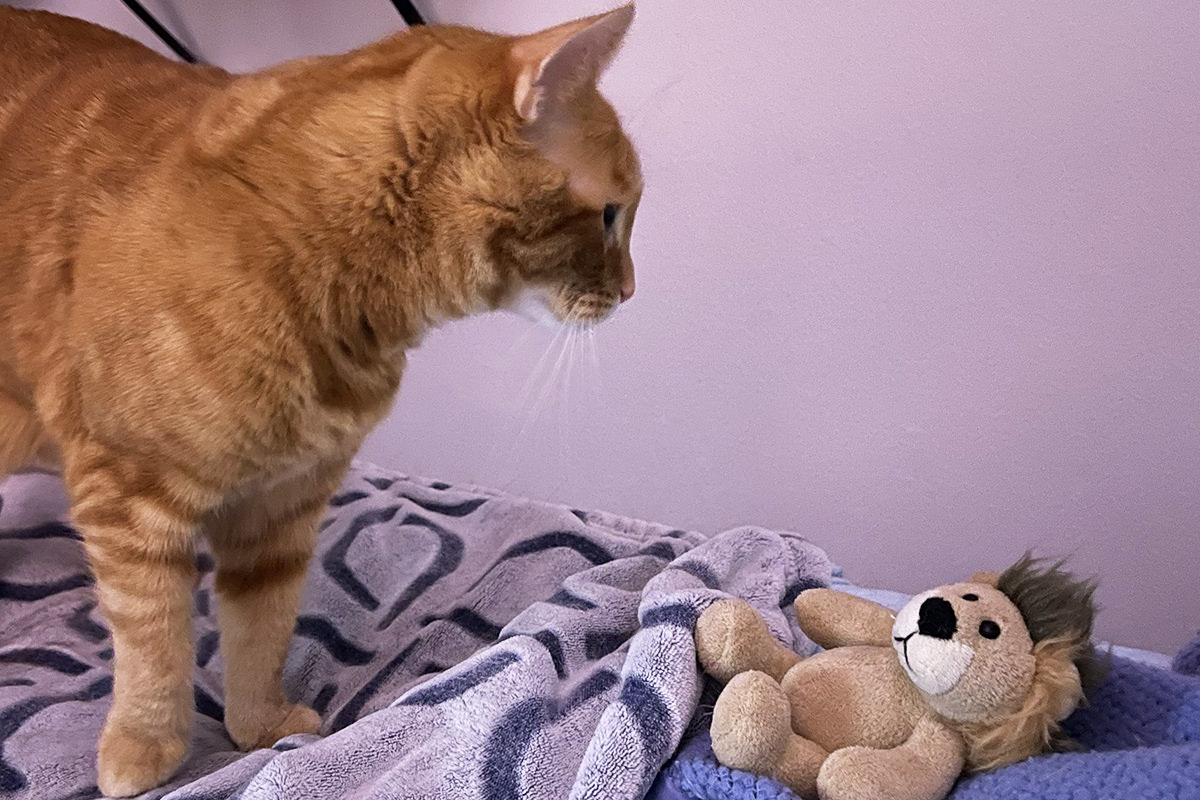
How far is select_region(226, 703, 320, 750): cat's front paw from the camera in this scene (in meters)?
0.97

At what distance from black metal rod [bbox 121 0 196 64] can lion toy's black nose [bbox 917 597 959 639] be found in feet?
5.08

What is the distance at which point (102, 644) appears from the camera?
1122 mm

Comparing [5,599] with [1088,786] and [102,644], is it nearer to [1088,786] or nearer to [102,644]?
[102,644]

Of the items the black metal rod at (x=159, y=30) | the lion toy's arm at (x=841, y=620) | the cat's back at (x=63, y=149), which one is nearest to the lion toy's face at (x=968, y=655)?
the lion toy's arm at (x=841, y=620)

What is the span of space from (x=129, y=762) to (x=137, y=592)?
0.52 feet

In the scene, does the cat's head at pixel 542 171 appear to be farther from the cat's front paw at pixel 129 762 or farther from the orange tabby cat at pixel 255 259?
the cat's front paw at pixel 129 762

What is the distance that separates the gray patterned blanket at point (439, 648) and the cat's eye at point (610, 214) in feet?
1.19

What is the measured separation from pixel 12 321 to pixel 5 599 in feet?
1.56

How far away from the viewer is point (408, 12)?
1.38m

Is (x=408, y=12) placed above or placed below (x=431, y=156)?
above

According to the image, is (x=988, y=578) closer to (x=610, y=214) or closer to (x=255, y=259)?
(x=610, y=214)

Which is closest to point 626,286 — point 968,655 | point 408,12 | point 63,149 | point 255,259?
point 255,259

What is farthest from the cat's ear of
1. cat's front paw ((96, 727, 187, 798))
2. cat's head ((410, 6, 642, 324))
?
cat's front paw ((96, 727, 187, 798))

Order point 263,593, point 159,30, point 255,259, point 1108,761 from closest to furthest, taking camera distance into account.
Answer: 1. point 1108,761
2. point 255,259
3. point 263,593
4. point 159,30
